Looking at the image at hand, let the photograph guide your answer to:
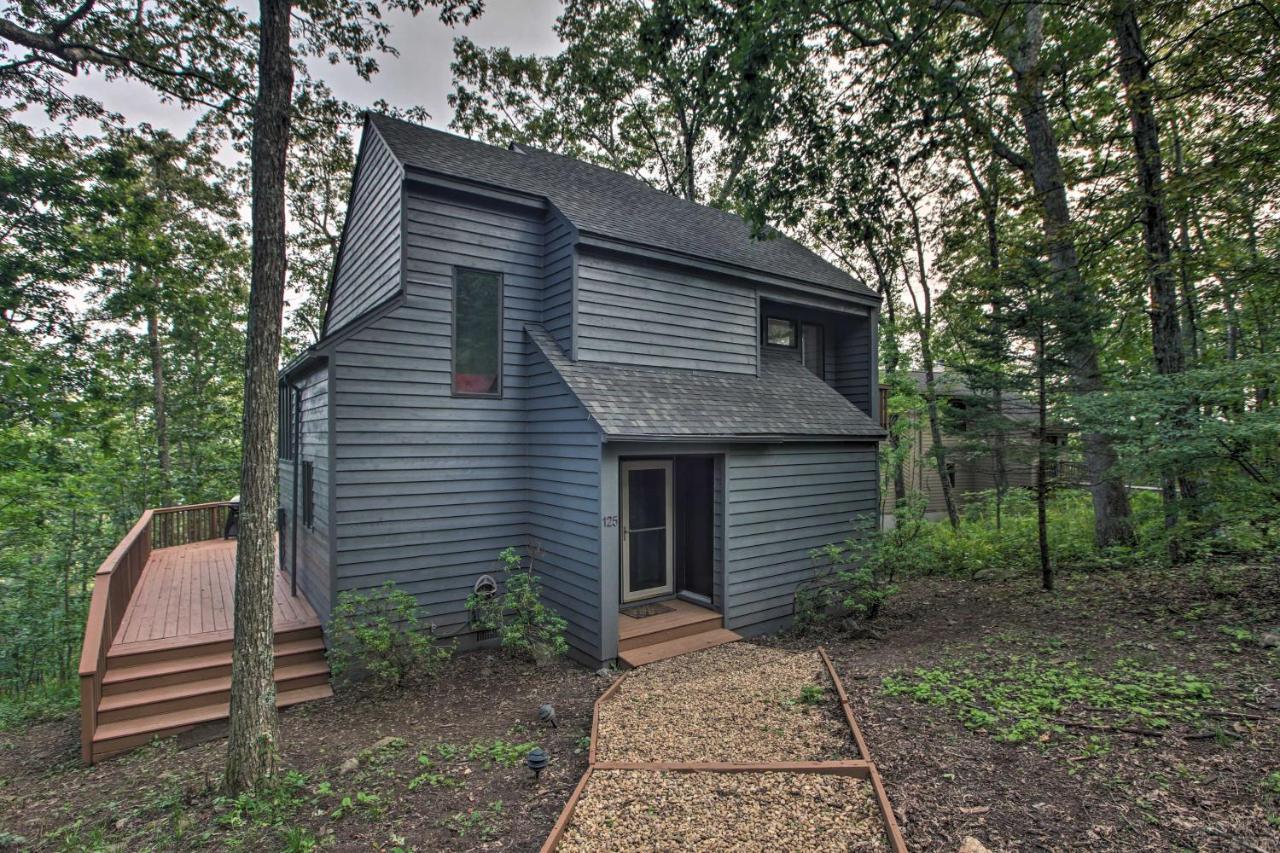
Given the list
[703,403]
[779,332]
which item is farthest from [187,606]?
[779,332]

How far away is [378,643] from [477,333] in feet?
12.2

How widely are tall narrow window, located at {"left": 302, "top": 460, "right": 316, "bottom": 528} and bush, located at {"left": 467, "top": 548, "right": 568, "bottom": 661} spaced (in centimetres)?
247

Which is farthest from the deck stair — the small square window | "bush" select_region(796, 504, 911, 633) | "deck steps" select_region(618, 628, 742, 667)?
the small square window

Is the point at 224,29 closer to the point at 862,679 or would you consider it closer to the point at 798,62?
the point at 798,62

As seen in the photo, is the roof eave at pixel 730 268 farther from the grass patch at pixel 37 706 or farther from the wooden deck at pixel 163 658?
the grass patch at pixel 37 706

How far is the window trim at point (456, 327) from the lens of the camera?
6781mm

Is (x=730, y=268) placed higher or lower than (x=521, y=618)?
higher

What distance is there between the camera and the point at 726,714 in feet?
15.2

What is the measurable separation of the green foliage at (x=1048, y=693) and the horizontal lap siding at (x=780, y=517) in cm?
253

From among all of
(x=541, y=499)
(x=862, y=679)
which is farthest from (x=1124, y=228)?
(x=541, y=499)

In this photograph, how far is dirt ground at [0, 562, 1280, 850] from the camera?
2975 mm

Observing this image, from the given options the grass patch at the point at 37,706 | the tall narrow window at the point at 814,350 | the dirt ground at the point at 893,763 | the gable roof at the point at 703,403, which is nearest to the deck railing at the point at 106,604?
the dirt ground at the point at 893,763

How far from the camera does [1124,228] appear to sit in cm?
709

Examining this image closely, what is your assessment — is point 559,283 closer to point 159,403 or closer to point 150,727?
point 150,727
